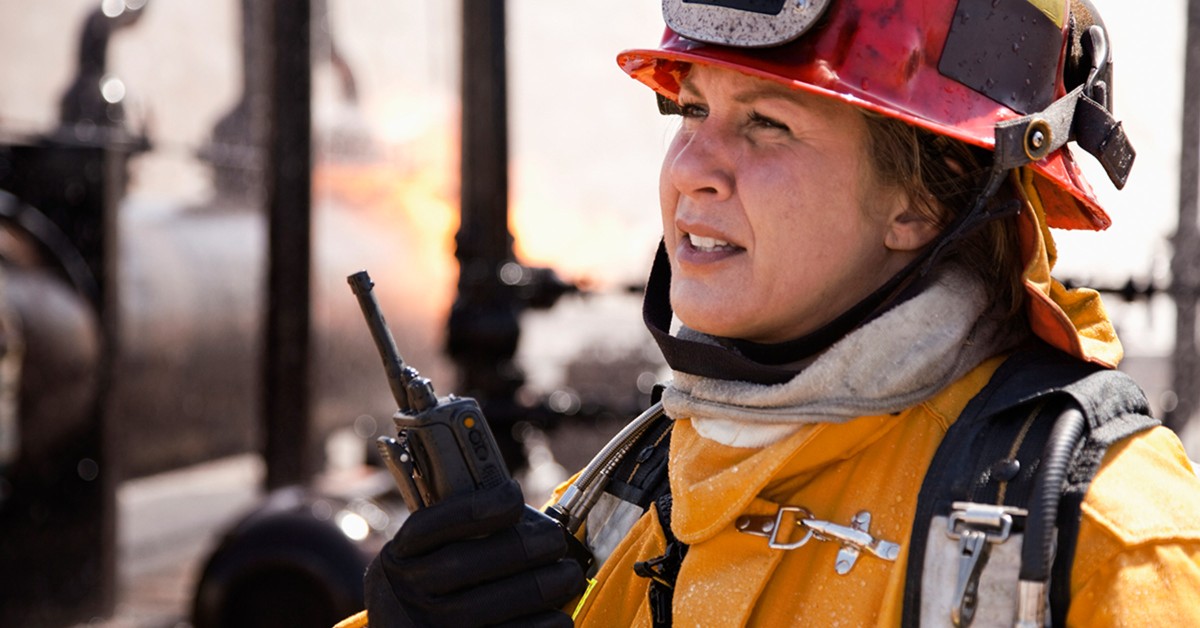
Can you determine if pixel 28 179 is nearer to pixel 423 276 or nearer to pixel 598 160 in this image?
pixel 423 276

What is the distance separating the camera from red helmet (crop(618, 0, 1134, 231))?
5.19 ft

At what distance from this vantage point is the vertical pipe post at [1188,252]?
354cm

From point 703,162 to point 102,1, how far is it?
8.25 m

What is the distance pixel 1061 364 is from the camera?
1503 mm

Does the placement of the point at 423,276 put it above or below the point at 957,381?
below

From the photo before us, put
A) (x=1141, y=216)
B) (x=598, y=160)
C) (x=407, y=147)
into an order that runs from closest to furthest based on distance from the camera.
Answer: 1. (x=1141, y=216)
2. (x=598, y=160)
3. (x=407, y=147)

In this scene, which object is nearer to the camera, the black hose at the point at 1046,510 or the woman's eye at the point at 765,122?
the black hose at the point at 1046,510

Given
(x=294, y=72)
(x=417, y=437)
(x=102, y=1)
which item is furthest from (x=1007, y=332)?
(x=102, y=1)

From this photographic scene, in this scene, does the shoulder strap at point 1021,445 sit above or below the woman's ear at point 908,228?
below

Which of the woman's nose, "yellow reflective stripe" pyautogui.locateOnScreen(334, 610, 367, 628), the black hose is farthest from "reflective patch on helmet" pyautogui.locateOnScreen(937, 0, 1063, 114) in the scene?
"yellow reflective stripe" pyautogui.locateOnScreen(334, 610, 367, 628)

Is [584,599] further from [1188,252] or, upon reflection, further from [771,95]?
[1188,252]

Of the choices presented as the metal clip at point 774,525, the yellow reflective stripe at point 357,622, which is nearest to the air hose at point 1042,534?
the metal clip at point 774,525

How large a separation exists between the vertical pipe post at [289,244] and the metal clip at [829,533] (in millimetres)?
3286

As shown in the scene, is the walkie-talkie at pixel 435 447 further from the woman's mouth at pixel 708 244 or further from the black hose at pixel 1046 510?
the black hose at pixel 1046 510
